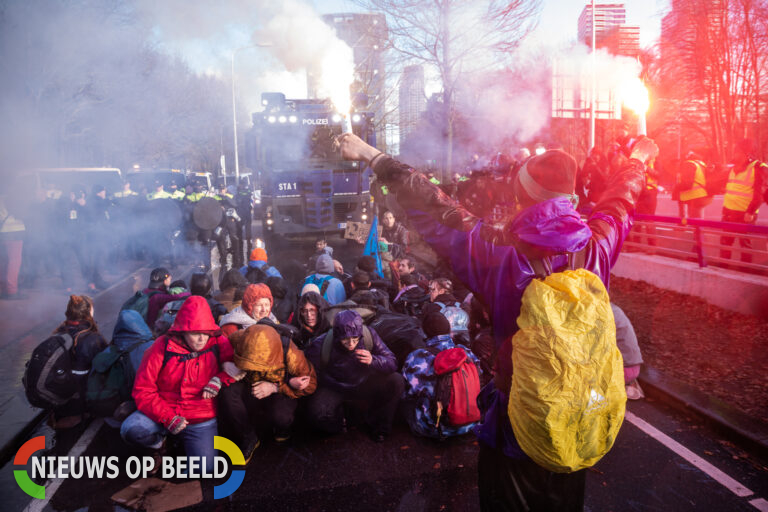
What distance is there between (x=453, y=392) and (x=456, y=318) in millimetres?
1161

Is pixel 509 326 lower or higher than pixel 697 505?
higher

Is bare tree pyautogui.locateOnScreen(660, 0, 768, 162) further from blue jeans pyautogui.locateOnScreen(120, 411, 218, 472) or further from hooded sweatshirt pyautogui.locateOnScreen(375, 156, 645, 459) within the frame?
blue jeans pyautogui.locateOnScreen(120, 411, 218, 472)

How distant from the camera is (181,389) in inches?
148

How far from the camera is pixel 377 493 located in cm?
354

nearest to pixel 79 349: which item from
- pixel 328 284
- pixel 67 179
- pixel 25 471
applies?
pixel 25 471

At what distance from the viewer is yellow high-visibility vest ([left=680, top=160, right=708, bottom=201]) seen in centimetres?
912

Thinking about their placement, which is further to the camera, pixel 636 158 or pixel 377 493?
pixel 377 493

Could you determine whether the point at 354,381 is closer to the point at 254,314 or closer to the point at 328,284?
the point at 254,314

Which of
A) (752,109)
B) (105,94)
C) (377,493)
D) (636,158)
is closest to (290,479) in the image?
(377,493)

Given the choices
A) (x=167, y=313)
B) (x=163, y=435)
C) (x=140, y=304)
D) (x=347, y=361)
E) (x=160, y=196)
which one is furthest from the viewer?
(x=160, y=196)

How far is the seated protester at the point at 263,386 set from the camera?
12.9ft

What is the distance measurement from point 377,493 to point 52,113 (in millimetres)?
12415

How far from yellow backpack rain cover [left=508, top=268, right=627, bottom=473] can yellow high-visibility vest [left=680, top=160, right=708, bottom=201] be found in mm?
8854

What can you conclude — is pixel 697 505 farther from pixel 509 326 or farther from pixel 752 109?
pixel 752 109
